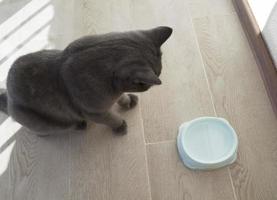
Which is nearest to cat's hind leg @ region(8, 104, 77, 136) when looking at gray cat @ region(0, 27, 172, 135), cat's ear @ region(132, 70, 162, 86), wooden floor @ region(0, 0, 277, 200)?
gray cat @ region(0, 27, 172, 135)

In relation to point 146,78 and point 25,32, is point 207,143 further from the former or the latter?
point 25,32

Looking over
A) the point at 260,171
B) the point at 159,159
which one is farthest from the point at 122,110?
the point at 260,171

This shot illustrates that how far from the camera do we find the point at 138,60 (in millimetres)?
887

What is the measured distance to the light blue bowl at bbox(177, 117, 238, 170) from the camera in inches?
45.8

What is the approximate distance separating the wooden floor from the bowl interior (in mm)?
75

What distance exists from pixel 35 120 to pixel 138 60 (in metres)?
0.48


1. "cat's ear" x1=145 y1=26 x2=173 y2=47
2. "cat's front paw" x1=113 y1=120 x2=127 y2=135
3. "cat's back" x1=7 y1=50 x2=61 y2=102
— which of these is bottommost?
"cat's front paw" x1=113 y1=120 x2=127 y2=135

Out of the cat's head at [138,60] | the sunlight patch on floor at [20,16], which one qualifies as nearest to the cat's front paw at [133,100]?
the cat's head at [138,60]

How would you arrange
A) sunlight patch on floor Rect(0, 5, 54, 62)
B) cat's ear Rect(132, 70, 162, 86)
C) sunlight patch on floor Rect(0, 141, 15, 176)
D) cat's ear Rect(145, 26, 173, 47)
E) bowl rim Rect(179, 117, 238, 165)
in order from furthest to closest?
sunlight patch on floor Rect(0, 5, 54, 62), sunlight patch on floor Rect(0, 141, 15, 176), bowl rim Rect(179, 117, 238, 165), cat's ear Rect(145, 26, 173, 47), cat's ear Rect(132, 70, 162, 86)

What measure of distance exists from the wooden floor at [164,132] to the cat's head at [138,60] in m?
0.40

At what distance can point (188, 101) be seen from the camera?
1.36 metres

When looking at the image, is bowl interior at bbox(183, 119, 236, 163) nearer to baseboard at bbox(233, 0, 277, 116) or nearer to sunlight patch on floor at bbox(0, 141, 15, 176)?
baseboard at bbox(233, 0, 277, 116)

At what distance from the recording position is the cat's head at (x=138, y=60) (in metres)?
0.85

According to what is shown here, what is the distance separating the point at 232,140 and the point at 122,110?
497 millimetres
